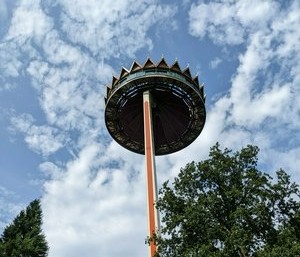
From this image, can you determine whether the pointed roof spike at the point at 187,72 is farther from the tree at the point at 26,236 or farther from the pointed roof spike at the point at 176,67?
the tree at the point at 26,236

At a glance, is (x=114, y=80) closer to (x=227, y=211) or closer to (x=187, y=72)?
(x=187, y=72)

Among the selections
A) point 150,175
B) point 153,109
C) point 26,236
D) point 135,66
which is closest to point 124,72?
point 135,66

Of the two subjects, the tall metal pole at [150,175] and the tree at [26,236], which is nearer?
the tree at [26,236]

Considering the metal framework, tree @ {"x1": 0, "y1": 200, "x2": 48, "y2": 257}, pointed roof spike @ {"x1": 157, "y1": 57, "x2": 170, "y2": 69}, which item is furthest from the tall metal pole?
tree @ {"x1": 0, "y1": 200, "x2": 48, "y2": 257}

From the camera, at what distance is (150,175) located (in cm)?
4100

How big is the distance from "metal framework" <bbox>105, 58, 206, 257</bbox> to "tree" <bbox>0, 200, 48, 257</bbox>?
10657 millimetres

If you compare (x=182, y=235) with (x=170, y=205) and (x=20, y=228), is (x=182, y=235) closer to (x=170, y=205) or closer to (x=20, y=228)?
(x=170, y=205)

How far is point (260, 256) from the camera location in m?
20.1

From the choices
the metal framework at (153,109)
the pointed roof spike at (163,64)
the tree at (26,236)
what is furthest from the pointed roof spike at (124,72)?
the tree at (26,236)

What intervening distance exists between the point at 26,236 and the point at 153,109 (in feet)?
73.3

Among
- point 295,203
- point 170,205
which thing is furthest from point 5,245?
point 295,203

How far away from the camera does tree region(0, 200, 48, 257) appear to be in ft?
107

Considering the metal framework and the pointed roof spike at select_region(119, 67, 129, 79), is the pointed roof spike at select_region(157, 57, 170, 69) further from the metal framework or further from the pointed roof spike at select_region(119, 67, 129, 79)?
the pointed roof spike at select_region(119, 67, 129, 79)

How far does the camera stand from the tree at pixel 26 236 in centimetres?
3266
